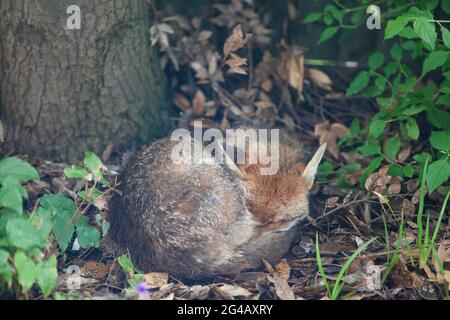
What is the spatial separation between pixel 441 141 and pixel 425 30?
0.76 m

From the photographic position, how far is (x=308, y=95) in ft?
17.3

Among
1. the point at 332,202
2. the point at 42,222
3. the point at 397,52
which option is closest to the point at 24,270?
the point at 42,222

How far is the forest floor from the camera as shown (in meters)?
3.61

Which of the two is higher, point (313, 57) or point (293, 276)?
point (313, 57)

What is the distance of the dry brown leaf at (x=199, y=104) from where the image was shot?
5055 millimetres

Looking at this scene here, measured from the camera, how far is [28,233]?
307 cm

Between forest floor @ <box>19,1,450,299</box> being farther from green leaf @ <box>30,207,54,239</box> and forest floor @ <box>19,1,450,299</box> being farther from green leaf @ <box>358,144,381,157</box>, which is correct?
green leaf @ <box>30,207,54,239</box>

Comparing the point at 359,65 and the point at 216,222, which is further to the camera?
the point at 359,65

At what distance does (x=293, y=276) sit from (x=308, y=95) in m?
1.98

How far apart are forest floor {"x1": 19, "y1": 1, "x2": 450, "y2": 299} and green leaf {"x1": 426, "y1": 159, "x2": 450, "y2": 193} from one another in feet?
1.12

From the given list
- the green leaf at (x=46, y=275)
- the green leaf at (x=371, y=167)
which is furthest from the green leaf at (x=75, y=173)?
the green leaf at (x=371, y=167)

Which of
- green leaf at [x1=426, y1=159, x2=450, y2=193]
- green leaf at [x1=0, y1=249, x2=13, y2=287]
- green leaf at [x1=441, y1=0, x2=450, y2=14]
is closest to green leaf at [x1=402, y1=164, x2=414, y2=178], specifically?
green leaf at [x1=426, y1=159, x2=450, y2=193]
